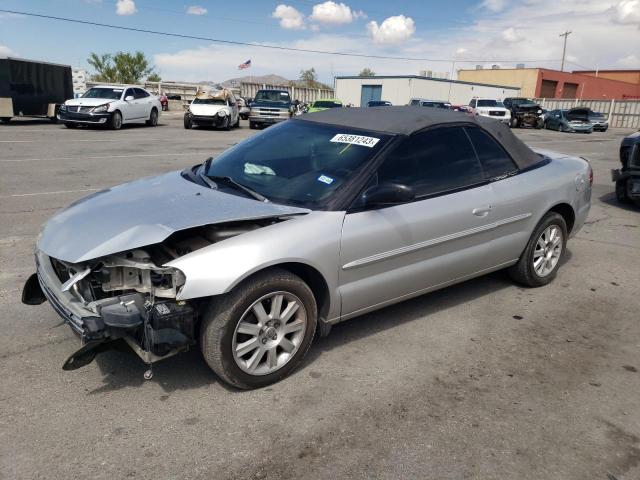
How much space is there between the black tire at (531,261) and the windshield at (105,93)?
18.8 meters

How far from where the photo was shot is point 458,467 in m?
2.51

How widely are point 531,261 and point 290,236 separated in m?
2.63

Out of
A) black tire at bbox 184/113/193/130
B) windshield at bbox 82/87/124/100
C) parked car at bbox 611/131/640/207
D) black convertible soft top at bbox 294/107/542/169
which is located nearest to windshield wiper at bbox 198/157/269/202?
black convertible soft top at bbox 294/107/542/169

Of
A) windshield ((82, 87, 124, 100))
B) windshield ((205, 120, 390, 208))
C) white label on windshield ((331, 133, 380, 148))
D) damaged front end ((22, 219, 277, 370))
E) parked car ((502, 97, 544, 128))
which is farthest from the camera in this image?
parked car ((502, 97, 544, 128))

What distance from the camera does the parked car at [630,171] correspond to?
8.06m

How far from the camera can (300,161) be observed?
3.75 meters

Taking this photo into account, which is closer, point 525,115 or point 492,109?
point 492,109

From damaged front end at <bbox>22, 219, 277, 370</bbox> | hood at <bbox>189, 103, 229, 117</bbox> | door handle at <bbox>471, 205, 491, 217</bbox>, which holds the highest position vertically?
hood at <bbox>189, 103, 229, 117</bbox>

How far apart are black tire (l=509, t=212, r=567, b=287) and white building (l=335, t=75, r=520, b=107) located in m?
41.3

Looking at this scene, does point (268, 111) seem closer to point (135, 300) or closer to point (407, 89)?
point (135, 300)

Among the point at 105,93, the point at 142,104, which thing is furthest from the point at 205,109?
the point at 105,93

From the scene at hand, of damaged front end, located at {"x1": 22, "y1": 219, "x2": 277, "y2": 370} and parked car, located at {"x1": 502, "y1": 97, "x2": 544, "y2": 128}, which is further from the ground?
parked car, located at {"x1": 502, "y1": 97, "x2": 544, "y2": 128}

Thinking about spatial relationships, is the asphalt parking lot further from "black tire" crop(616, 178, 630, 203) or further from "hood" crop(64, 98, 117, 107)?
"hood" crop(64, 98, 117, 107)

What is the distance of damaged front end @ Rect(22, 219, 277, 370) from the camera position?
2672 millimetres
